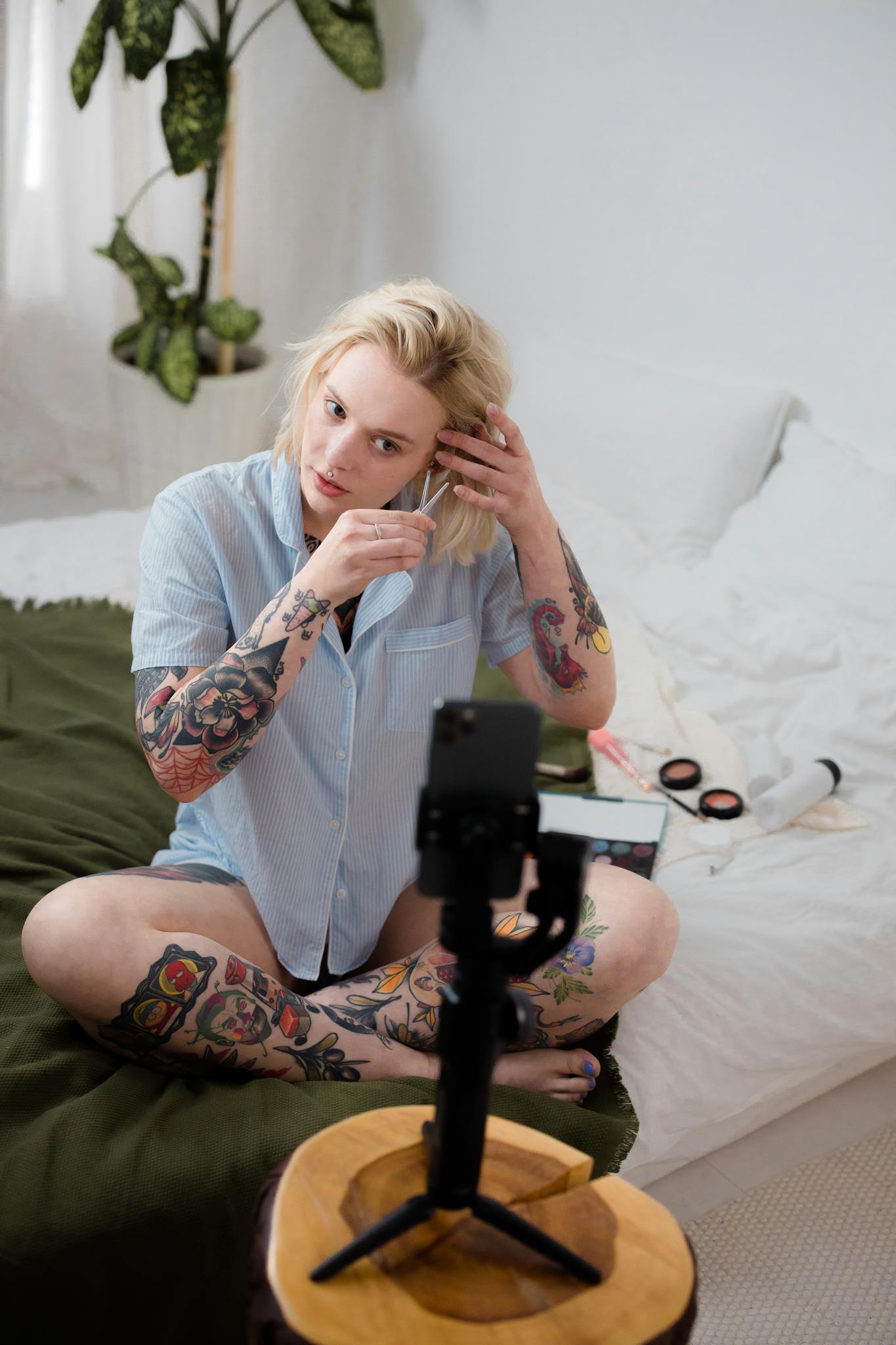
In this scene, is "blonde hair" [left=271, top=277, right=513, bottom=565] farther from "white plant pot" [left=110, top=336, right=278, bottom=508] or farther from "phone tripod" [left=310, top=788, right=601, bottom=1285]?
"white plant pot" [left=110, top=336, right=278, bottom=508]

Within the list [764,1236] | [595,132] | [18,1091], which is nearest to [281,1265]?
[18,1091]

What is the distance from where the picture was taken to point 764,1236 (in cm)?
134

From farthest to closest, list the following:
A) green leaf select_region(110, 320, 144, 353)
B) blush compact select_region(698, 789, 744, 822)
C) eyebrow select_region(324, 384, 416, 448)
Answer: green leaf select_region(110, 320, 144, 353) → blush compact select_region(698, 789, 744, 822) → eyebrow select_region(324, 384, 416, 448)

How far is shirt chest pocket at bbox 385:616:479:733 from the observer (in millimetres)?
1262

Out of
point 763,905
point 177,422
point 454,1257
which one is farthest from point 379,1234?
point 177,422

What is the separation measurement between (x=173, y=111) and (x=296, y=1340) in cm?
265

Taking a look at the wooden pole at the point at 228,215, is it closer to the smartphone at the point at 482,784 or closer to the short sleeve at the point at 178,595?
the short sleeve at the point at 178,595

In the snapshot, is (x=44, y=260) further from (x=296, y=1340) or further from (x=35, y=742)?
(x=296, y=1340)

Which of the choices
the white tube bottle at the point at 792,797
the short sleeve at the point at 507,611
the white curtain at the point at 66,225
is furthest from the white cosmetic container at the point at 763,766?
the white curtain at the point at 66,225

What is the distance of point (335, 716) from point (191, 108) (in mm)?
2005

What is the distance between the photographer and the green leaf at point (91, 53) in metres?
2.51

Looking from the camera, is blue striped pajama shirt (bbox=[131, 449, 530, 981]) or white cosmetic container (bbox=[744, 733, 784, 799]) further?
white cosmetic container (bbox=[744, 733, 784, 799])

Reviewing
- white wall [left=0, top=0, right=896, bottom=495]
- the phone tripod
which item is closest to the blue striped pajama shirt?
the phone tripod

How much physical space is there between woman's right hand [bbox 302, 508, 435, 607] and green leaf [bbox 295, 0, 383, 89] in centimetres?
221
